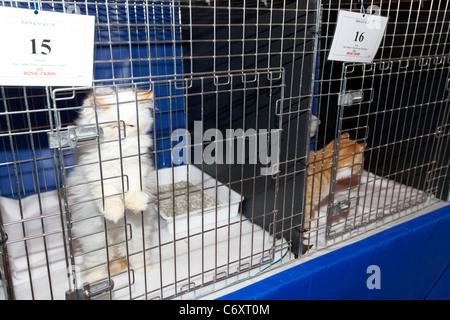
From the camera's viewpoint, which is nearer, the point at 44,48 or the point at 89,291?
the point at 44,48

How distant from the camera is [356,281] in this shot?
1.21 meters

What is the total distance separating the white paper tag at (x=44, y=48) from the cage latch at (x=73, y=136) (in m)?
0.10

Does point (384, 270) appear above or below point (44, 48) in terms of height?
below

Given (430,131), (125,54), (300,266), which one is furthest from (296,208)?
(125,54)

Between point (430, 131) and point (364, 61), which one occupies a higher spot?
point (364, 61)

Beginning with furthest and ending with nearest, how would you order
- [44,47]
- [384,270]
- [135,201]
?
[384,270] → [135,201] → [44,47]

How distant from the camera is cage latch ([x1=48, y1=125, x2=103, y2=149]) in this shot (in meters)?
0.77

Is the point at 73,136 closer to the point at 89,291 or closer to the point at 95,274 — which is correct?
the point at 89,291

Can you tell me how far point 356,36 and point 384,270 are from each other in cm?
77

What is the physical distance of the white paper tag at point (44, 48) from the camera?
2.17ft

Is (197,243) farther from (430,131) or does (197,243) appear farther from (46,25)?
(430,131)

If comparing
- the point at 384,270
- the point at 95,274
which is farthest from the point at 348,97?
the point at 95,274

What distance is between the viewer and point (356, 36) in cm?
108
